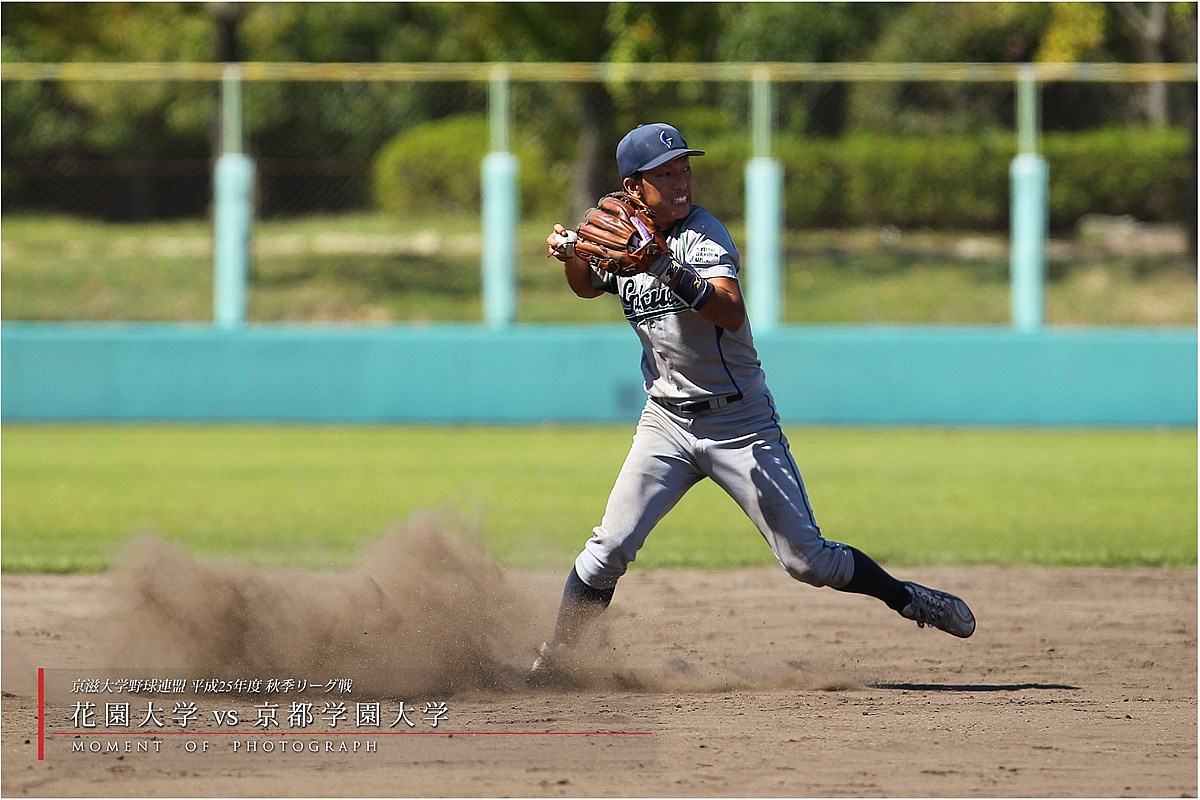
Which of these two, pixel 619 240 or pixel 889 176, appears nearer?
pixel 619 240

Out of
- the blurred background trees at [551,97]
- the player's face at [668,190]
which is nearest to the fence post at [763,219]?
the blurred background trees at [551,97]

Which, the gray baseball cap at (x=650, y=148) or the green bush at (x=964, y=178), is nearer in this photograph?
the gray baseball cap at (x=650, y=148)

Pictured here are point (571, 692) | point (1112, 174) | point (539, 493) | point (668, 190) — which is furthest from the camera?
point (1112, 174)

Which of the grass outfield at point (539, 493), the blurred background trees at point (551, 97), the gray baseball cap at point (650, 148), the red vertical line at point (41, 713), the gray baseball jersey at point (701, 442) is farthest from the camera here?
the blurred background trees at point (551, 97)

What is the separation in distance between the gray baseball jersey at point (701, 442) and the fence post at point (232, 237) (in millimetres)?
12010

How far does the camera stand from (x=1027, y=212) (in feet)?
57.9

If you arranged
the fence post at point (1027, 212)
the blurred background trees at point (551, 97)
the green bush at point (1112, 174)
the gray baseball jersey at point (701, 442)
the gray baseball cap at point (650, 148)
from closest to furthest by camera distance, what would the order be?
the gray baseball cap at point (650, 148)
the gray baseball jersey at point (701, 442)
the fence post at point (1027, 212)
the blurred background trees at point (551, 97)
the green bush at point (1112, 174)

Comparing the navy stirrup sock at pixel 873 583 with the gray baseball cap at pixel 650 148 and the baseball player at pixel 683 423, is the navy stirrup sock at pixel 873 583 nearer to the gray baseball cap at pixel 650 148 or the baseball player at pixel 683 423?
the baseball player at pixel 683 423

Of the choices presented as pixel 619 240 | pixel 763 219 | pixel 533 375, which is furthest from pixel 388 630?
pixel 763 219

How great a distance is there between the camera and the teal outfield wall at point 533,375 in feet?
55.3

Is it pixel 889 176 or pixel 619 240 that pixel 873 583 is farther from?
pixel 889 176

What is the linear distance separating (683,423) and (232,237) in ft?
40.7

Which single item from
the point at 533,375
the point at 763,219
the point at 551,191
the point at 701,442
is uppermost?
the point at 551,191

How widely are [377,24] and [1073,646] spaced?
100 ft
